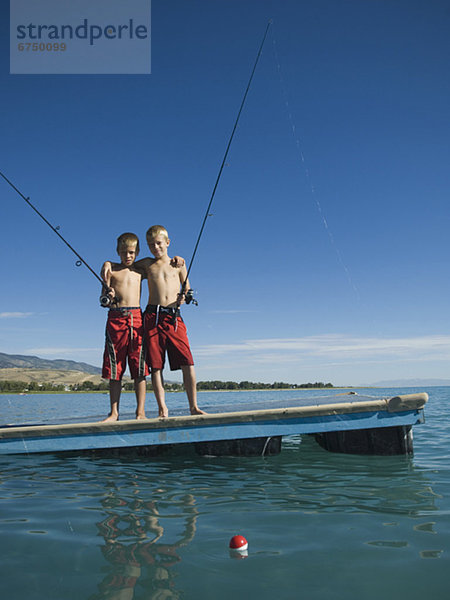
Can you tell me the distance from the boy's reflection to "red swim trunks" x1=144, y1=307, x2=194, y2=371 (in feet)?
6.18

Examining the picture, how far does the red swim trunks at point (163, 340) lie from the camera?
18.4 ft

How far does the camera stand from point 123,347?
18.7ft

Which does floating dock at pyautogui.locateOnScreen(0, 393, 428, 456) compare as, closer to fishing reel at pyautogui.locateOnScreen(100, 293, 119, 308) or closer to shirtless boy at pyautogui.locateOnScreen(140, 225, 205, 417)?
shirtless boy at pyautogui.locateOnScreen(140, 225, 205, 417)

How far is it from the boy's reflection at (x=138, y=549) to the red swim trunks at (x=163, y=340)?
1884mm

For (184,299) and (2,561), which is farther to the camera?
(184,299)

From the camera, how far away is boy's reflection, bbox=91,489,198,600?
233 centimetres

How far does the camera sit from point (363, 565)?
257 centimetres

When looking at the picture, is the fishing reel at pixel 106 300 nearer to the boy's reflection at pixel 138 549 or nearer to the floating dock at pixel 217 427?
the floating dock at pixel 217 427

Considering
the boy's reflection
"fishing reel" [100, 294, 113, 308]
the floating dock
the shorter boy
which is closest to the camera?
the boy's reflection

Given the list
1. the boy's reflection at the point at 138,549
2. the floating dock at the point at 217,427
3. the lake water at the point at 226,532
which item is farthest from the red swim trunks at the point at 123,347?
the boy's reflection at the point at 138,549

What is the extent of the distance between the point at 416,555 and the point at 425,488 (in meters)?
1.91

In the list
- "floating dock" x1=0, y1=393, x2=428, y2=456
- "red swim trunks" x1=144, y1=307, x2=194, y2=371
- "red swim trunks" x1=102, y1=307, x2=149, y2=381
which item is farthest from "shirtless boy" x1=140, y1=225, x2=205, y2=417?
"floating dock" x1=0, y1=393, x2=428, y2=456

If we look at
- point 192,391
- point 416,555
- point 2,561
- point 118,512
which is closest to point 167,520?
point 118,512

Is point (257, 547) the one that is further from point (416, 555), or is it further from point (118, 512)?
→ point (118, 512)
